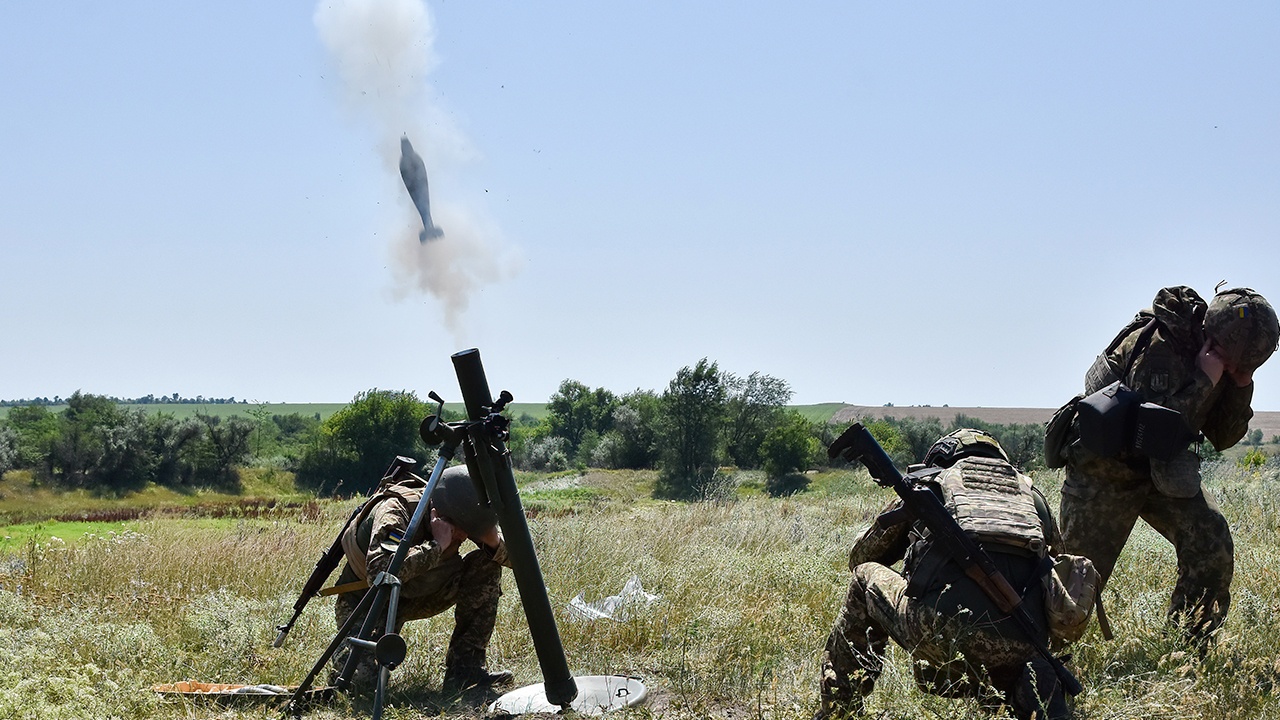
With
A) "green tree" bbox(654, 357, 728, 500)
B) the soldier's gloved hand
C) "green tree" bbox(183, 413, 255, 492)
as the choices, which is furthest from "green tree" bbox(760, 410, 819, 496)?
the soldier's gloved hand

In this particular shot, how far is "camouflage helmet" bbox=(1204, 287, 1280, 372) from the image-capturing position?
5.13m

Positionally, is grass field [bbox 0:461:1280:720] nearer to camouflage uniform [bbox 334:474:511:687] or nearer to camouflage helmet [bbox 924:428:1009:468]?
camouflage uniform [bbox 334:474:511:687]

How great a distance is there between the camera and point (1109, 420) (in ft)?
17.3

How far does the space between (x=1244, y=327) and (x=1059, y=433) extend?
1115mm

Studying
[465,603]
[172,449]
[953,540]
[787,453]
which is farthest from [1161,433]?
[172,449]

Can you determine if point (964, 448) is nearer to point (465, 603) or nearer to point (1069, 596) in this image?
point (1069, 596)

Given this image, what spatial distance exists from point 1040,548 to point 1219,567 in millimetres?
2227

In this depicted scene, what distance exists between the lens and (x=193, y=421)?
48.8 meters

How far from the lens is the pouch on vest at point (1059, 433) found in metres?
5.67

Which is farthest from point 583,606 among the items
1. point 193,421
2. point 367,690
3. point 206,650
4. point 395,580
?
point 193,421

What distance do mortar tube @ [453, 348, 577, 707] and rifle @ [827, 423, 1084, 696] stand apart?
1.64 m

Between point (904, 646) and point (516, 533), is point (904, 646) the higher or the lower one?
the lower one

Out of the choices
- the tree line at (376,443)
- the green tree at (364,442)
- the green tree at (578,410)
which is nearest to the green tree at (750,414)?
the tree line at (376,443)

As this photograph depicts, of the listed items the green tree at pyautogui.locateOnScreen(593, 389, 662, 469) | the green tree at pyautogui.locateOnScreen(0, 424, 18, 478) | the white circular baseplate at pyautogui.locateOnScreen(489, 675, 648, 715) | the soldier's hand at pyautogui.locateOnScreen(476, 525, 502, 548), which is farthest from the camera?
the green tree at pyautogui.locateOnScreen(593, 389, 662, 469)
